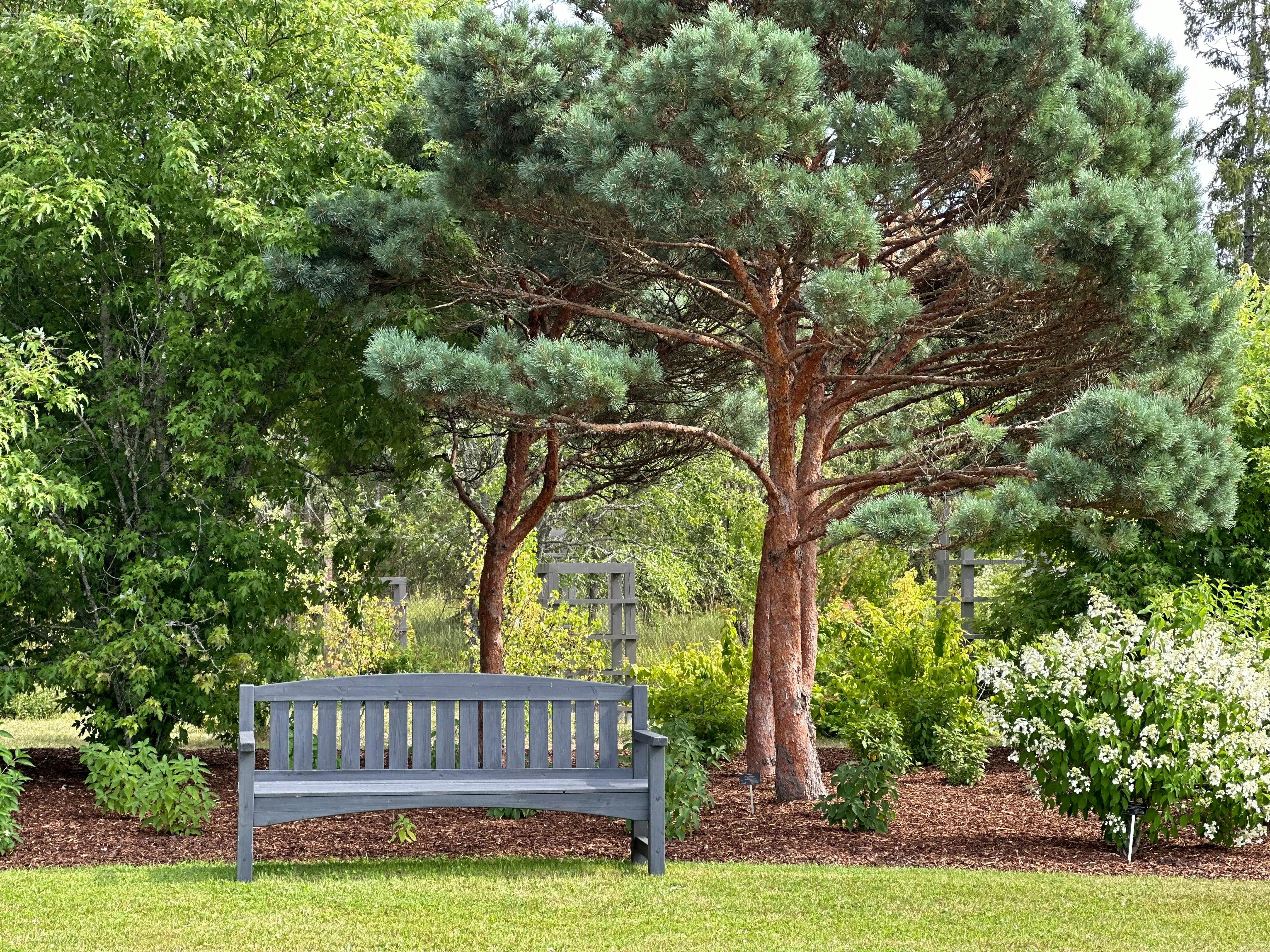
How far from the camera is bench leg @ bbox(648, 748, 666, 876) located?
5.35 m

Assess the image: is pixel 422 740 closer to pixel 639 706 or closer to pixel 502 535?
pixel 639 706

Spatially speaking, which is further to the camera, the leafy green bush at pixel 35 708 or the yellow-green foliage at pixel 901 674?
the leafy green bush at pixel 35 708

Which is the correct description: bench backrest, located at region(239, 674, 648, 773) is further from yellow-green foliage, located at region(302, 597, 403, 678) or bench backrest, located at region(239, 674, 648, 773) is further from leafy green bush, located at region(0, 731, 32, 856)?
yellow-green foliage, located at region(302, 597, 403, 678)

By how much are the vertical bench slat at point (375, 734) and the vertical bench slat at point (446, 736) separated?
0.25m

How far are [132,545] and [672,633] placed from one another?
362 inches

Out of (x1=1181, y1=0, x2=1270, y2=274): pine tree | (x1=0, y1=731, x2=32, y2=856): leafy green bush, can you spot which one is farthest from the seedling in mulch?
(x1=1181, y1=0, x2=1270, y2=274): pine tree

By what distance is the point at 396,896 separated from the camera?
4.86 m

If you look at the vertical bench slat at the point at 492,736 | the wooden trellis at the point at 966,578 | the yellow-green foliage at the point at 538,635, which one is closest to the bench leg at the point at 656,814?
the vertical bench slat at the point at 492,736

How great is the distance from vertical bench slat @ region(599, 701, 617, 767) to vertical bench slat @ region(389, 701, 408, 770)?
0.85 metres

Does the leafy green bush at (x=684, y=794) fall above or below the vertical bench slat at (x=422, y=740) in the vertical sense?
below

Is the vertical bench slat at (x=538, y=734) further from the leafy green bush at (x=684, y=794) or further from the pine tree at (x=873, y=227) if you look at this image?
the pine tree at (x=873, y=227)

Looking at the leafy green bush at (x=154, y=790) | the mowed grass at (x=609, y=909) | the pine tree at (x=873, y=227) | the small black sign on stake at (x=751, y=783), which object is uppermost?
the pine tree at (x=873, y=227)

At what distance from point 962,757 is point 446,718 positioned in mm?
3809

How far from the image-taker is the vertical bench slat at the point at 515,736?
574cm
